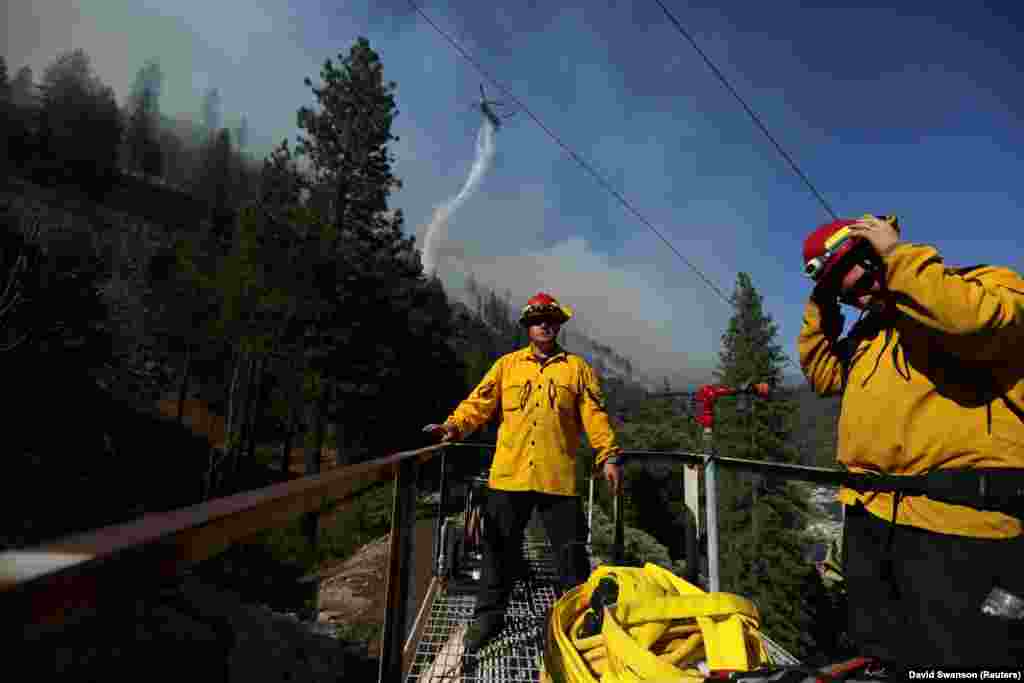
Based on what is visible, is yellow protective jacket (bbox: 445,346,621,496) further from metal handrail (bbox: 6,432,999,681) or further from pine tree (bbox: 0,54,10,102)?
pine tree (bbox: 0,54,10,102)

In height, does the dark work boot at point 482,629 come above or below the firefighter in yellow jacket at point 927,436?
below

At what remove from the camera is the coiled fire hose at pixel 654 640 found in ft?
5.33

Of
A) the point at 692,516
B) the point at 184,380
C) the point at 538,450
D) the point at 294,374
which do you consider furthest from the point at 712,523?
the point at 184,380

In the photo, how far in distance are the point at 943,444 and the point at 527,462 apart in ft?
7.10

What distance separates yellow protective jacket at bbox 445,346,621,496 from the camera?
129 inches

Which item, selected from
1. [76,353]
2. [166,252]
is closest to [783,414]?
[76,353]

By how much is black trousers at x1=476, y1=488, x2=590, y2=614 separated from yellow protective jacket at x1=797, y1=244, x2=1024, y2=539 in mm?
1779

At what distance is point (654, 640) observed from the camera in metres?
1.80

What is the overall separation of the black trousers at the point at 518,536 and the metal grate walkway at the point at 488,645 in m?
0.27

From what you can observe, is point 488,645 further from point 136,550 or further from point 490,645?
point 136,550

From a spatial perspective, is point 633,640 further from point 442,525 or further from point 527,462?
point 442,525

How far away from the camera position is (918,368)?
66.8 inches

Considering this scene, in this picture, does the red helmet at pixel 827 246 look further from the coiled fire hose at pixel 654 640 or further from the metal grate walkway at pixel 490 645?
the metal grate walkway at pixel 490 645

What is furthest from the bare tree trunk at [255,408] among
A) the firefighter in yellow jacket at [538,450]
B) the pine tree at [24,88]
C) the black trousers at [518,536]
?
the pine tree at [24,88]
